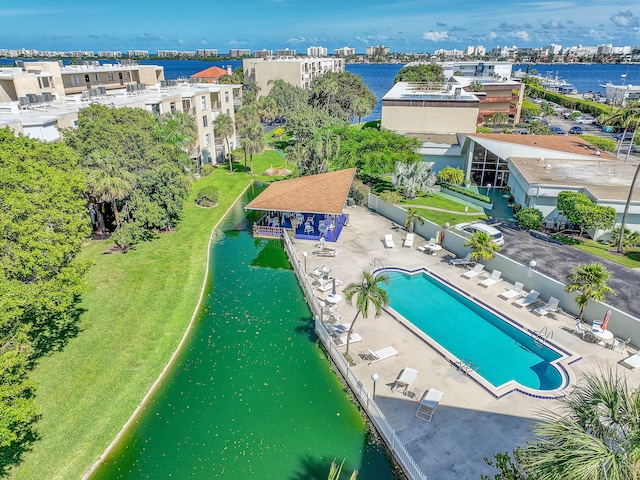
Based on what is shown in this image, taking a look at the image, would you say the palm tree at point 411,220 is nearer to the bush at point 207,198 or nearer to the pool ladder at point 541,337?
the pool ladder at point 541,337

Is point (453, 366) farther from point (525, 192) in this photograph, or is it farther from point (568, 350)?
point (525, 192)

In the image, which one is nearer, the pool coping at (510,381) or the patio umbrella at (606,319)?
the pool coping at (510,381)

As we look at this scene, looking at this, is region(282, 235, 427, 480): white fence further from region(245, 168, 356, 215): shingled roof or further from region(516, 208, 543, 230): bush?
region(516, 208, 543, 230): bush

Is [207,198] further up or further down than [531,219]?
further down

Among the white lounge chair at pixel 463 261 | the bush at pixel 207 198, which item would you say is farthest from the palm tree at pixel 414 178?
the bush at pixel 207 198

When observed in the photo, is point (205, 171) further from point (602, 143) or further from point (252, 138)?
point (602, 143)

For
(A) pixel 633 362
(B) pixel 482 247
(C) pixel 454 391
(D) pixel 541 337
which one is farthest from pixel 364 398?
(B) pixel 482 247
